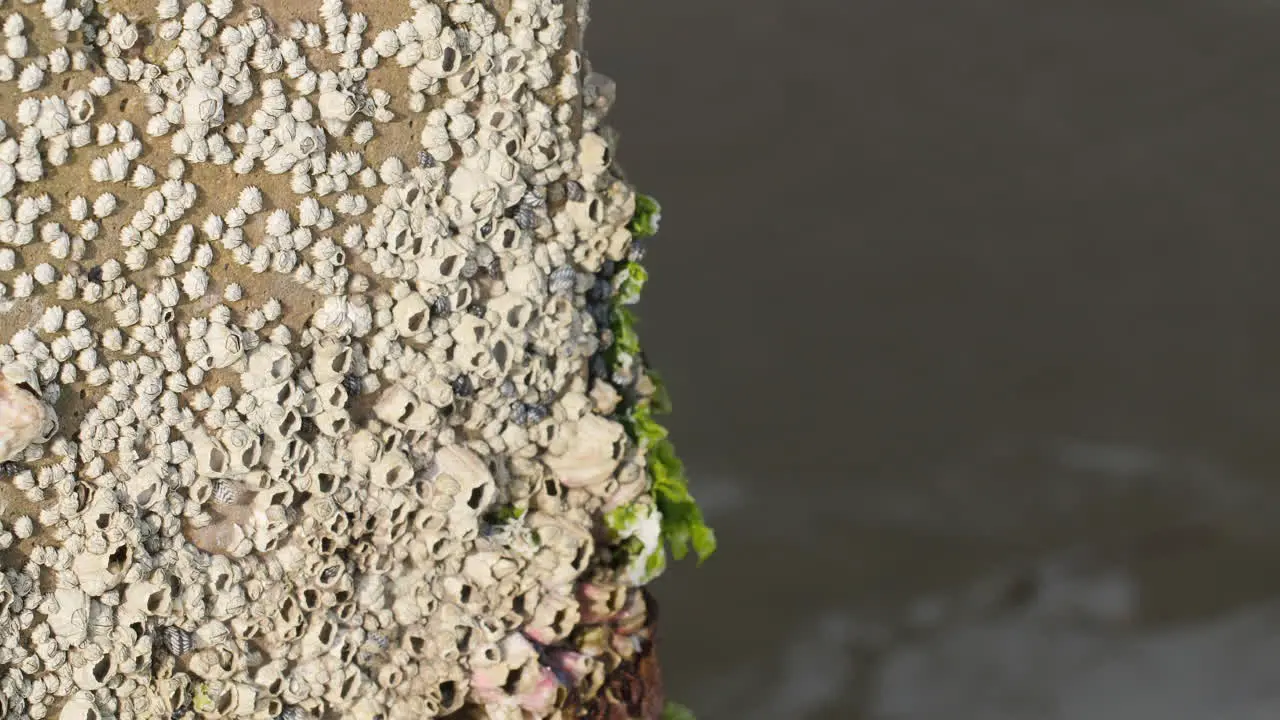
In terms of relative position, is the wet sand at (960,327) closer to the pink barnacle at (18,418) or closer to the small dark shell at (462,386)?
the small dark shell at (462,386)

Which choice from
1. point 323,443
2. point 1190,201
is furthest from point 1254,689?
point 323,443

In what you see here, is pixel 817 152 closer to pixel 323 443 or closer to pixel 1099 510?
pixel 1099 510

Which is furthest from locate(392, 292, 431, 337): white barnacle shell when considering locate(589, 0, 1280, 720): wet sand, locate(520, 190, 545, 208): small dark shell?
locate(589, 0, 1280, 720): wet sand

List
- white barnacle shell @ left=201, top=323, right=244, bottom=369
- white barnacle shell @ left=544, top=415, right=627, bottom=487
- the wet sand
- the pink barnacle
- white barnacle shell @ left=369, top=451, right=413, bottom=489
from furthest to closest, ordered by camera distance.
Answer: the wet sand
white barnacle shell @ left=544, top=415, right=627, bottom=487
white barnacle shell @ left=369, top=451, right=413, bottom=489
white barnacle shell @ left=201, top=323, right=244, bottom=369
the pink barnacle

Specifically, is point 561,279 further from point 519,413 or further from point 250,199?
point 250,199

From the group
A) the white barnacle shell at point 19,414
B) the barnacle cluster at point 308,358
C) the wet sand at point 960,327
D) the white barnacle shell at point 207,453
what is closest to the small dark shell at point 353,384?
the barnacle cluster at point 308,358

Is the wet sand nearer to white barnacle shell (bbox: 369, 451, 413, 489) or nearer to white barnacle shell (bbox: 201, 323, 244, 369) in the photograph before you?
white barnacle shell (bbox: 369, 451, 413, 489)

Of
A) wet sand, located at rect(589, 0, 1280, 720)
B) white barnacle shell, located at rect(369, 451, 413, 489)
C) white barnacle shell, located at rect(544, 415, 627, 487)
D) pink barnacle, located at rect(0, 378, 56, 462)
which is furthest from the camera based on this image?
wet sand, located at rect(589, 0, 1280, 720)
